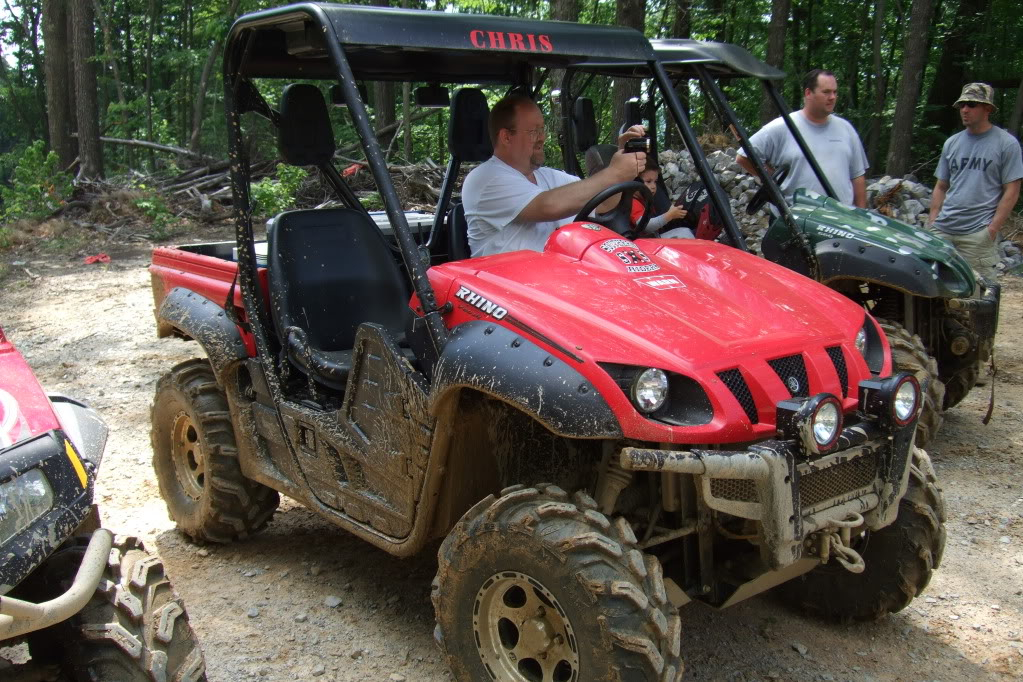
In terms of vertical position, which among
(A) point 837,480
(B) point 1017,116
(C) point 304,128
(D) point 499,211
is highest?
(C) point 304,128

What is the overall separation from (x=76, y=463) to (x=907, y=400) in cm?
234

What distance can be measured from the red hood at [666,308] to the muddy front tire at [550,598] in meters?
0.43

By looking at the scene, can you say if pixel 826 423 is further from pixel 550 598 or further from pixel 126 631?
pixel 126 631

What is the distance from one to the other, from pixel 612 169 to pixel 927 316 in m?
2.87

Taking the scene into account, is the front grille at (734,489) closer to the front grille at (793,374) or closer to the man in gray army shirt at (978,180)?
the front grille at (793,374)

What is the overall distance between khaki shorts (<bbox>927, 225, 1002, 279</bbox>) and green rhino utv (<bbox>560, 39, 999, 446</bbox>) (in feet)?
3.58

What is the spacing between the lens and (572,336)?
283 centimetres

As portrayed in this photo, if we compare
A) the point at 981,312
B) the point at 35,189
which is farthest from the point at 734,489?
the point at 35,189

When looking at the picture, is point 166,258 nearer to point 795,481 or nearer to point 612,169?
point 612,169

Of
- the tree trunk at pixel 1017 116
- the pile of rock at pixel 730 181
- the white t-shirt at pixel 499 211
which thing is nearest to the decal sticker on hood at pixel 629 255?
the white t-shirt at pixel 499 211

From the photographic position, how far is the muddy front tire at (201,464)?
4434 millimetres

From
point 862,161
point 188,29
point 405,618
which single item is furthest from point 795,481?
point 188,29

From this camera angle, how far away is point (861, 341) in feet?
10.7

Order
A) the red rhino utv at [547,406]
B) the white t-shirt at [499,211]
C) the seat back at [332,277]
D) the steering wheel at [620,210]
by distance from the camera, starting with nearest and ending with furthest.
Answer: the red rhino utv at [547,406]
the steering wheel at [620,210]
the white t-shirt at [499,211]
the seat back at [332,277]
